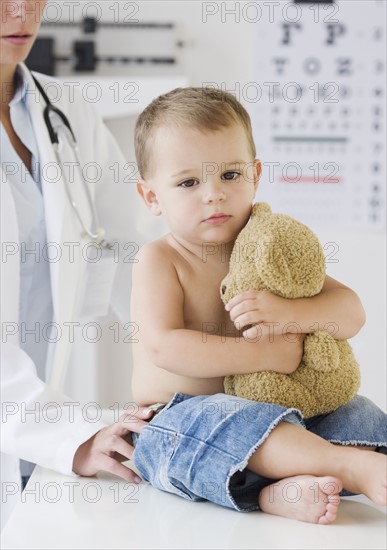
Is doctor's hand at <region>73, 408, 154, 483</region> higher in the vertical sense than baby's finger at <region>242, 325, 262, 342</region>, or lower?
lower

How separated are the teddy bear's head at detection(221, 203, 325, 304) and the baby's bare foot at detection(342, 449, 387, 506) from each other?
211 mm

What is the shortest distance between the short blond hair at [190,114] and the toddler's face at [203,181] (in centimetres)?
1

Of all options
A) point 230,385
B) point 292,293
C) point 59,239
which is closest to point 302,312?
point 292,293

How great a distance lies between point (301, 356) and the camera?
1028 mm

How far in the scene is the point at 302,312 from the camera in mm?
1021

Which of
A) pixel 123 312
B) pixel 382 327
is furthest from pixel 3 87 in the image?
pixel 382 327

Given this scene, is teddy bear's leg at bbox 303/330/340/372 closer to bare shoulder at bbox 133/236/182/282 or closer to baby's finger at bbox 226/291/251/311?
baby's finger at bbox 226/291/251/311

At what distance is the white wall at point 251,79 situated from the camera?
240 cm

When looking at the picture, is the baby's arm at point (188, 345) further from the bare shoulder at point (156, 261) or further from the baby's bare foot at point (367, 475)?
the baby's bare foot at point (367, 475)

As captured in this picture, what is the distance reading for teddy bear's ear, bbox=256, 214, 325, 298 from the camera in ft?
3.28

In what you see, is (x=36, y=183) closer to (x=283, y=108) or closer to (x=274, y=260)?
(x=274, y=260)

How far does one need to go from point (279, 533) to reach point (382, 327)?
1633 millimetres

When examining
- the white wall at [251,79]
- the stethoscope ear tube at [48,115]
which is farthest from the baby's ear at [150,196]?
the white wall at [251,79]

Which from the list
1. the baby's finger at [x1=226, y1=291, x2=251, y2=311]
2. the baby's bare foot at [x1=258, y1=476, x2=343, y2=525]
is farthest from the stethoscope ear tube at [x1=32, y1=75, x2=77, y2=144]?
the baby's bare foot at [x1=258, y1=476, x2=343, y2=525]
